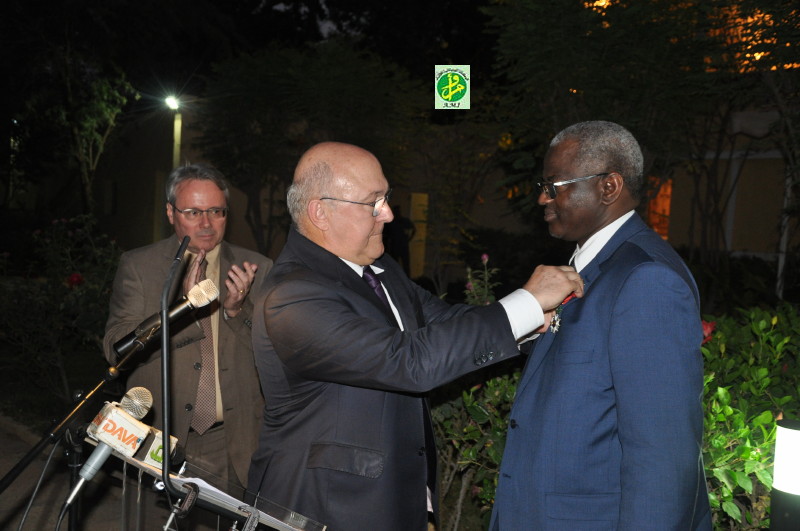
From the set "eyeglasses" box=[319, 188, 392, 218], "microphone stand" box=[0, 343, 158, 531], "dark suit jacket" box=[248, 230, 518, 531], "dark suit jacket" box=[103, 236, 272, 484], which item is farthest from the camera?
"dark suit jacket" box=[103, 236, 272, 484]

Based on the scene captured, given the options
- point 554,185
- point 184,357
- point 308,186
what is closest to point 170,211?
point 184,357

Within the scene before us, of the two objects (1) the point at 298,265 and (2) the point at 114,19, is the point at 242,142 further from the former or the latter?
(1) the point at 298,265

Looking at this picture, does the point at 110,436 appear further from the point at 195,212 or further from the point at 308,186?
the point at 195,212

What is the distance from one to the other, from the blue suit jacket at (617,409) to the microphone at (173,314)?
104 centimetres

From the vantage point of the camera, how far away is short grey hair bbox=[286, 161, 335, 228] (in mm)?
2350

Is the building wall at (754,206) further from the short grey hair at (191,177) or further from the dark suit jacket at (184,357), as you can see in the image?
the dark suit jacket at (184,357)

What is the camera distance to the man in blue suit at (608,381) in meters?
1.89

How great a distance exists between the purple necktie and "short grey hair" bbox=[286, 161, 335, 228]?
11.8 inches

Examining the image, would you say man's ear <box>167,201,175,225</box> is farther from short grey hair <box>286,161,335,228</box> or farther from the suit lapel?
the suit lapel

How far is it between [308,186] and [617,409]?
1.21 metres

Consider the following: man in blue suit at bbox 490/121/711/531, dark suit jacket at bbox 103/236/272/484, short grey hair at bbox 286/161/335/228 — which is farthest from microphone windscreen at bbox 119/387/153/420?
dark suit jacket at bbox 103/236/272/484

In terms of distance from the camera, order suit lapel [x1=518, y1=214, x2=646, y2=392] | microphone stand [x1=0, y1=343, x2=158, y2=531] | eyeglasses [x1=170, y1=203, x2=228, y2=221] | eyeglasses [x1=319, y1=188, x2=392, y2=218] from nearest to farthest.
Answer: microphone stand [x1=0, y1=343, x2=158, y2=531] < suit lapel [x1=518, y1=214, x2=646, y2=392] < eyeglasses [x1=319, y1=188, x2=392, y2=218] < eyeglasses [x1=170, y1=203, x2=228, y2=221]

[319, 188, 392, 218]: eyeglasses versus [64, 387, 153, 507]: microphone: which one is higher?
[319, 188, 392, 218]: eyeglasses

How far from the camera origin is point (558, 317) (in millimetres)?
2240
